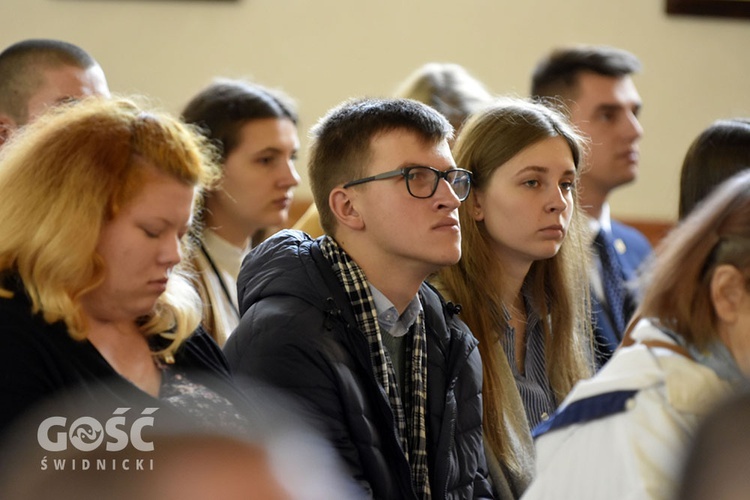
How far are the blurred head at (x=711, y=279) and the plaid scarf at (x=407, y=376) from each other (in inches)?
22.3

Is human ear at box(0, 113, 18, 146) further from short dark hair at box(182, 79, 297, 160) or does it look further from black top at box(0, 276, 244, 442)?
black top at box(0, 276, 244, 442)

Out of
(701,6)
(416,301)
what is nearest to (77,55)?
(416,301)

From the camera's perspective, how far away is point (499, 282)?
228 centimetres

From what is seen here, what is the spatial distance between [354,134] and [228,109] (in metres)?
0.89

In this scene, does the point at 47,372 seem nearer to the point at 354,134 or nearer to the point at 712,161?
the point at 354,134

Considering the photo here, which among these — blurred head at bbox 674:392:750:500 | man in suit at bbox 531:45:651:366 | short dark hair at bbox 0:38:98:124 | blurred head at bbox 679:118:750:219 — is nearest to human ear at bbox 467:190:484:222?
blurred head at bbox 679:118:750:219

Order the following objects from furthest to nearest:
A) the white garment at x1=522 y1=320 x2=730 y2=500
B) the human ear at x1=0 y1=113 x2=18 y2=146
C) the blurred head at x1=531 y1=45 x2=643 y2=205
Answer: the blurred head at x1=531 y1=45 x2=643 y2=205
the human ear at x1=0 y1=113 x2=18 y2=146
the white garment at x1=522 y1=320 x2=730 y2=500

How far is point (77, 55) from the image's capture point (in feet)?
8.30

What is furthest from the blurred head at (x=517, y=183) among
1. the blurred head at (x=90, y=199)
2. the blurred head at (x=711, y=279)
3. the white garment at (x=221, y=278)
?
the blurred head at (x=90, y=199)

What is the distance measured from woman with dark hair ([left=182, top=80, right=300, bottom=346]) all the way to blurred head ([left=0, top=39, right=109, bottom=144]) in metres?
0.38

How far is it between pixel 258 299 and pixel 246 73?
207 cm

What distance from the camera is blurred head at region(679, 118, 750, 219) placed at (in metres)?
2.39

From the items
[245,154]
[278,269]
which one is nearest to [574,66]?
[245,154]

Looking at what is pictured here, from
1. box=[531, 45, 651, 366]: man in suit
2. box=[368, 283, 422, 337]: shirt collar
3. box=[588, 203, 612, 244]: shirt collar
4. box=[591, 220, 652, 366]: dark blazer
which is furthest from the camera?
box=[531, 45, 651, 366]: man in suit
